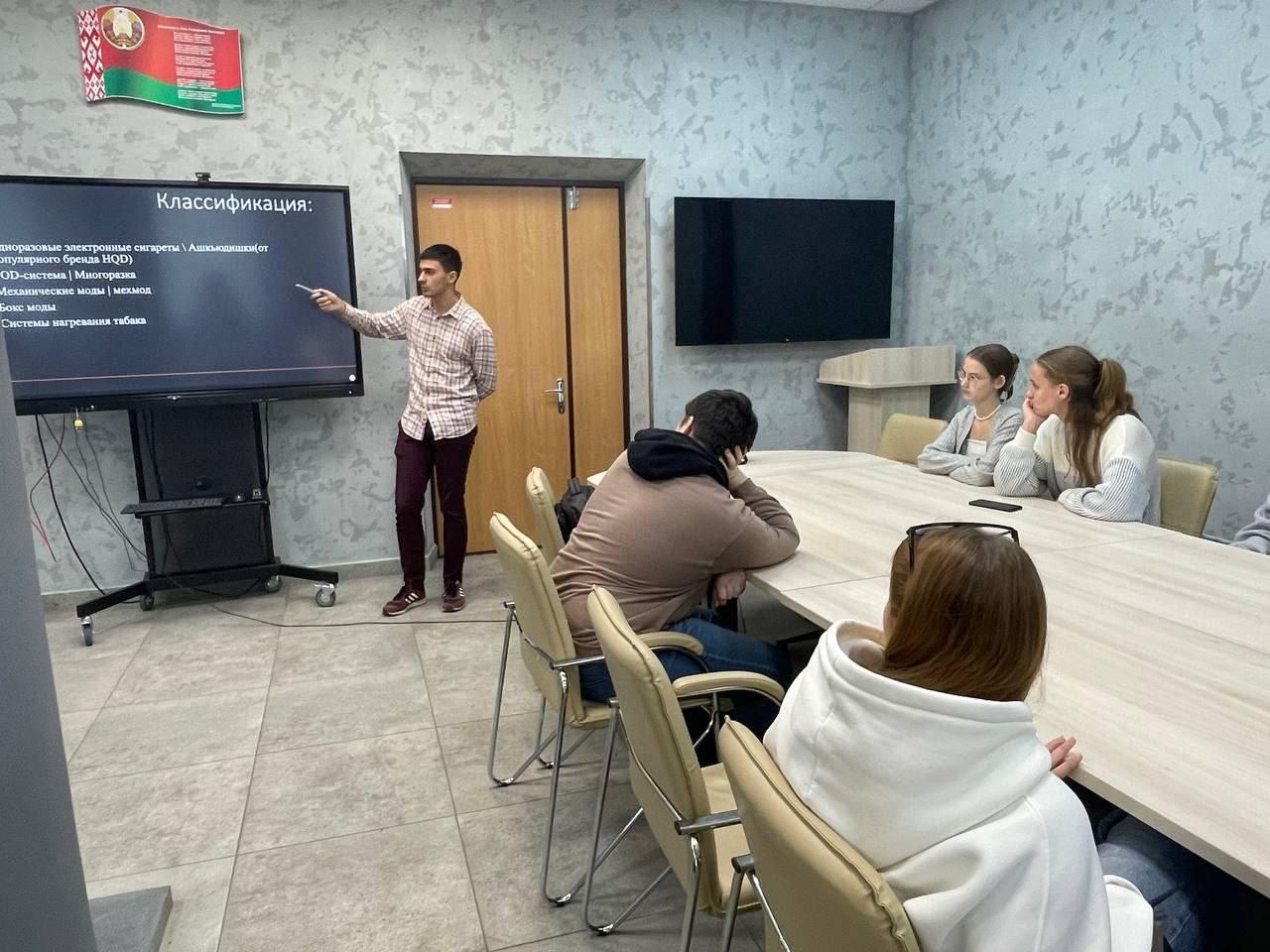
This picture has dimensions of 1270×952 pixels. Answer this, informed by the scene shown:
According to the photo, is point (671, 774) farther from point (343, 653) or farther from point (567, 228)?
point (567, 228)

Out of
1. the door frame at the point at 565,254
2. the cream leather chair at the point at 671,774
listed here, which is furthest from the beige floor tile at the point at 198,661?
the cream leather chair at the point at 671,774

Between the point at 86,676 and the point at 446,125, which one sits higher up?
the point at 446,125

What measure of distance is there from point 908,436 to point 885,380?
0.92 meters

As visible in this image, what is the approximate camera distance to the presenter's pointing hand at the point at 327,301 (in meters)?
3.86

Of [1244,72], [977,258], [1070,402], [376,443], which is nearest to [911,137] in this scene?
[977,258]

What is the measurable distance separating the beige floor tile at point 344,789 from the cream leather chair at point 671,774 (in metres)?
1.07

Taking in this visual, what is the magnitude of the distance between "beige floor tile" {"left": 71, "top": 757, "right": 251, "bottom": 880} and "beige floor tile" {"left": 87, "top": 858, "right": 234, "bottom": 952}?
38 millimetres

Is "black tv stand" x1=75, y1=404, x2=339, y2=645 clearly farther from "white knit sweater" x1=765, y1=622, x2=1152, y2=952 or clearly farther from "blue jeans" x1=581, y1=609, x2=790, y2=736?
"white knit sweater" x1=765, y1=622, x2=1152, y2=952

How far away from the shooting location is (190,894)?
2057mm

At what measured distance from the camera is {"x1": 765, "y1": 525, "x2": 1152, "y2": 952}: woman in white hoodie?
0.89 metres

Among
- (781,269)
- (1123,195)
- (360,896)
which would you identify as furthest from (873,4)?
(360,896)

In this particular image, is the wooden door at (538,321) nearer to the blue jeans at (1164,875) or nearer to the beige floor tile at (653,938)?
the beige floor tile at (653,938)

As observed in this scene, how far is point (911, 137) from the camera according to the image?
493cm

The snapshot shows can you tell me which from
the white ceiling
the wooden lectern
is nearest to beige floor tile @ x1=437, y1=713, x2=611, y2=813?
the wooden lectern
